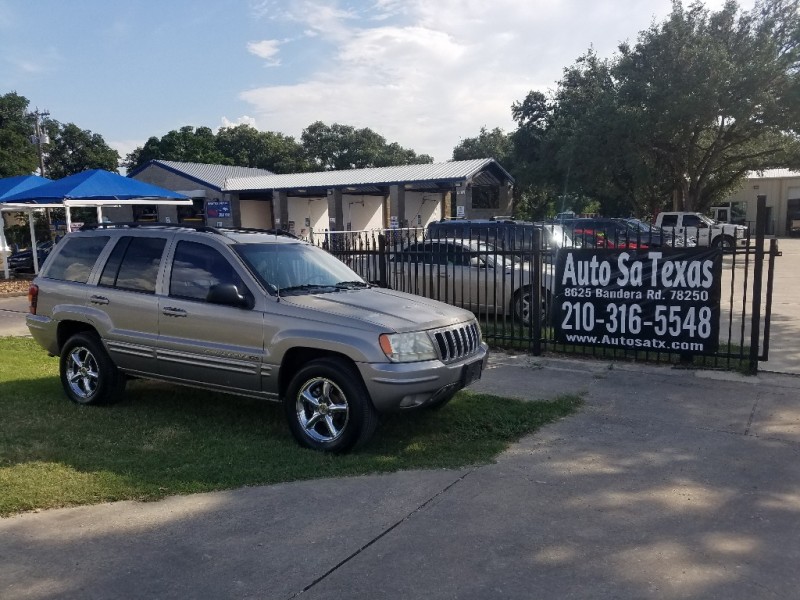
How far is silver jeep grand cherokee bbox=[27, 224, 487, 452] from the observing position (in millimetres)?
5270

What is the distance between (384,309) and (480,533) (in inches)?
86.0

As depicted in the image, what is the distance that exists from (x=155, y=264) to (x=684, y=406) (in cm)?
547

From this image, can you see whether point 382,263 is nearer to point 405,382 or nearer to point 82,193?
point 405,382

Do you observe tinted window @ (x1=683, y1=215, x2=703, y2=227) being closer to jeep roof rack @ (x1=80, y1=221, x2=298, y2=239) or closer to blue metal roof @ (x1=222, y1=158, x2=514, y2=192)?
blue metal roof @ (x1=222, y1=158, x2=514, y2=192)

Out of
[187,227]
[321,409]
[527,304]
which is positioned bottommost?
[321,409]

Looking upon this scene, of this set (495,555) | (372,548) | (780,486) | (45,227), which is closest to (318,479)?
(372,548)

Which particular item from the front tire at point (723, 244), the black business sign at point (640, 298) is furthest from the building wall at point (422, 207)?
the front tire at point (723, 244)

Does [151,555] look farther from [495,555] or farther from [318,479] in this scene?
[495,555]

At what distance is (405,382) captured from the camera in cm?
516

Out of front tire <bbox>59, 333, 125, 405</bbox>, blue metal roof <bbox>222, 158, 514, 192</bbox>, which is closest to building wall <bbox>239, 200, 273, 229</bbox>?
blue metal roof <bbox>222, 158, 514, 192</bbox>

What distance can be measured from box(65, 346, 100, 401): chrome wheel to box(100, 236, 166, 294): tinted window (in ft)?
2.64

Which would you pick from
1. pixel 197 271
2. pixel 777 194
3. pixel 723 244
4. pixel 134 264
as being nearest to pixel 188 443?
pixel 197 271

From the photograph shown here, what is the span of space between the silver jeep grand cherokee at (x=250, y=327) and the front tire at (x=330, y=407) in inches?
0.4

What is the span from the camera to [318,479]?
4.91 meters
